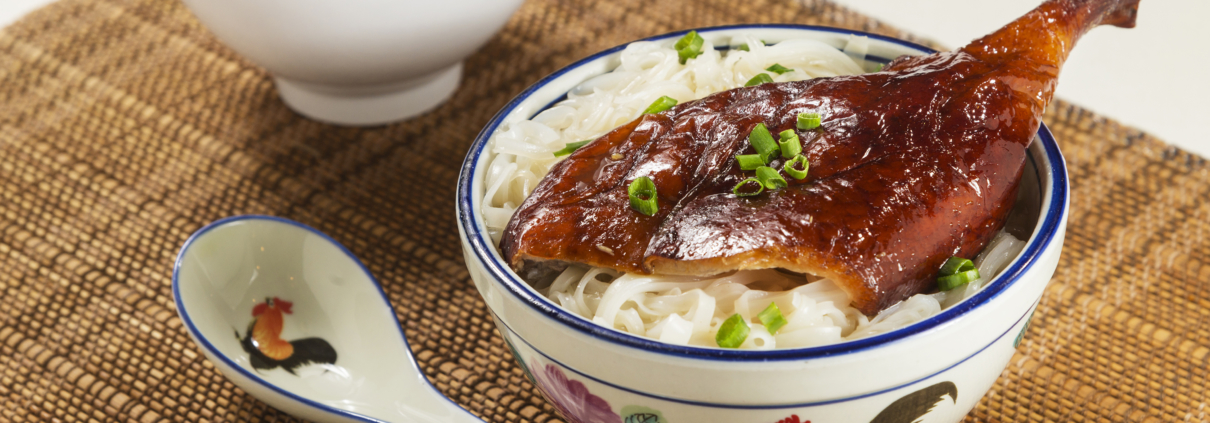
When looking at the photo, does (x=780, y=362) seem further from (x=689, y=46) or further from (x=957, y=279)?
(x=689, y=46)

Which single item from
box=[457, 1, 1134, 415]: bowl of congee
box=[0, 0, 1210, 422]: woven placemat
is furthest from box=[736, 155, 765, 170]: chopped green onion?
box=[0, 0, 1210, 422]: woven placemat

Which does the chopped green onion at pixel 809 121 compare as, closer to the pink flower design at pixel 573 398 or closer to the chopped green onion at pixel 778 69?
the chopped green onion at pixel 778 69

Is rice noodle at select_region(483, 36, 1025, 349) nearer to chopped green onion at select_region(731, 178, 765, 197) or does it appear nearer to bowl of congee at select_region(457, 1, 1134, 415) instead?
bowl of congee at select_region(457, 1, 1134, 415)

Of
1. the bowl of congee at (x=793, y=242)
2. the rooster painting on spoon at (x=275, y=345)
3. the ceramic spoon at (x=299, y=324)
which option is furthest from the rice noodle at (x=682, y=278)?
the rooster painting on spoon at (x=275, y=345)

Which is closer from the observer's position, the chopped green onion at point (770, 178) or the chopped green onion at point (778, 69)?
the chopped green onion at point (770, 178)

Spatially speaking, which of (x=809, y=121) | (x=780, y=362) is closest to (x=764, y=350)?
(x=780, y=362)

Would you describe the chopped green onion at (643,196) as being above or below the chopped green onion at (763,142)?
below
